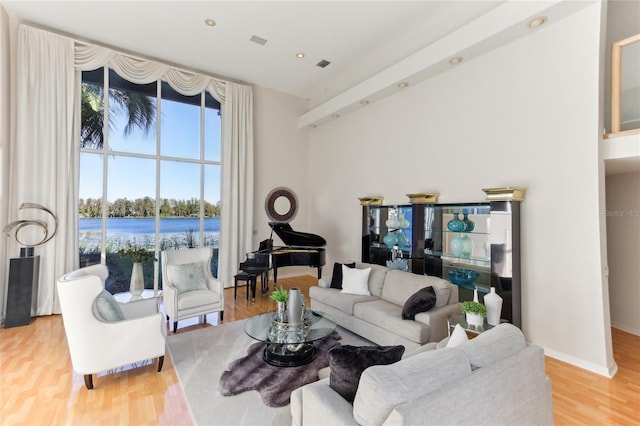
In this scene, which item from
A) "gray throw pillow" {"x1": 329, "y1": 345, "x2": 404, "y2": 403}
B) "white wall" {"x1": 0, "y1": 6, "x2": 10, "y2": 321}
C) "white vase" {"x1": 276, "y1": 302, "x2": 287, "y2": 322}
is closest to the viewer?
"gray throw pillow" {"x1": 329, "y1": 345, "x2": 404, "y2": 403}

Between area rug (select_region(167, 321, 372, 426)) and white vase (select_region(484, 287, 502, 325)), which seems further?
white vase (select_region(484, 287, 502, 325))

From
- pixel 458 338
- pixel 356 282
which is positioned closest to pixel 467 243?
pixel 356 282

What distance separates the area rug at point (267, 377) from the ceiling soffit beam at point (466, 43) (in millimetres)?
4306

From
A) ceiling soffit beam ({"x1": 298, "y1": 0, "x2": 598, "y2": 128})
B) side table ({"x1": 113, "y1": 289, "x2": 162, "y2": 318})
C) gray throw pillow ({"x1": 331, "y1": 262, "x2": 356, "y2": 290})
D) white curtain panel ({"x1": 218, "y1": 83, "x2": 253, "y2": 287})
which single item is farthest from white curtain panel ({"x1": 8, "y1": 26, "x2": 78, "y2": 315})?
ceiling soffit beam ({"x1": 298, "y1": 0, "x2": 598, "y2": 128})

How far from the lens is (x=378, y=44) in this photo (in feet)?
17.0

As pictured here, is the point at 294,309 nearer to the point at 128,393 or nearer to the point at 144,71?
the point at 128,393

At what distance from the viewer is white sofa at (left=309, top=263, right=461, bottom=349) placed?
10.6ft

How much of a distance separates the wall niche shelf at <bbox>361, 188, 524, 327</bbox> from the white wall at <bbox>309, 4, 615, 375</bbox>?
0.20 metres

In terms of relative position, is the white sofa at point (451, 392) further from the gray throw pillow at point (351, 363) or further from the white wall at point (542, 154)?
the white wall at point (542, 154)

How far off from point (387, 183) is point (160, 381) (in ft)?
15.1

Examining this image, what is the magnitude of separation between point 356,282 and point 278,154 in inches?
170

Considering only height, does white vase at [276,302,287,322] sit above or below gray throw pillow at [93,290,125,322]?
below

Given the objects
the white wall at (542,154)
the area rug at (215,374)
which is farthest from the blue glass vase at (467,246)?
the area rug at (215,374)

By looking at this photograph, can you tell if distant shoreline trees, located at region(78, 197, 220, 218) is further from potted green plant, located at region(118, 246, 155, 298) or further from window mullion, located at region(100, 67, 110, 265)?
potted green plant, located at region(118, 246, 155, 298)
